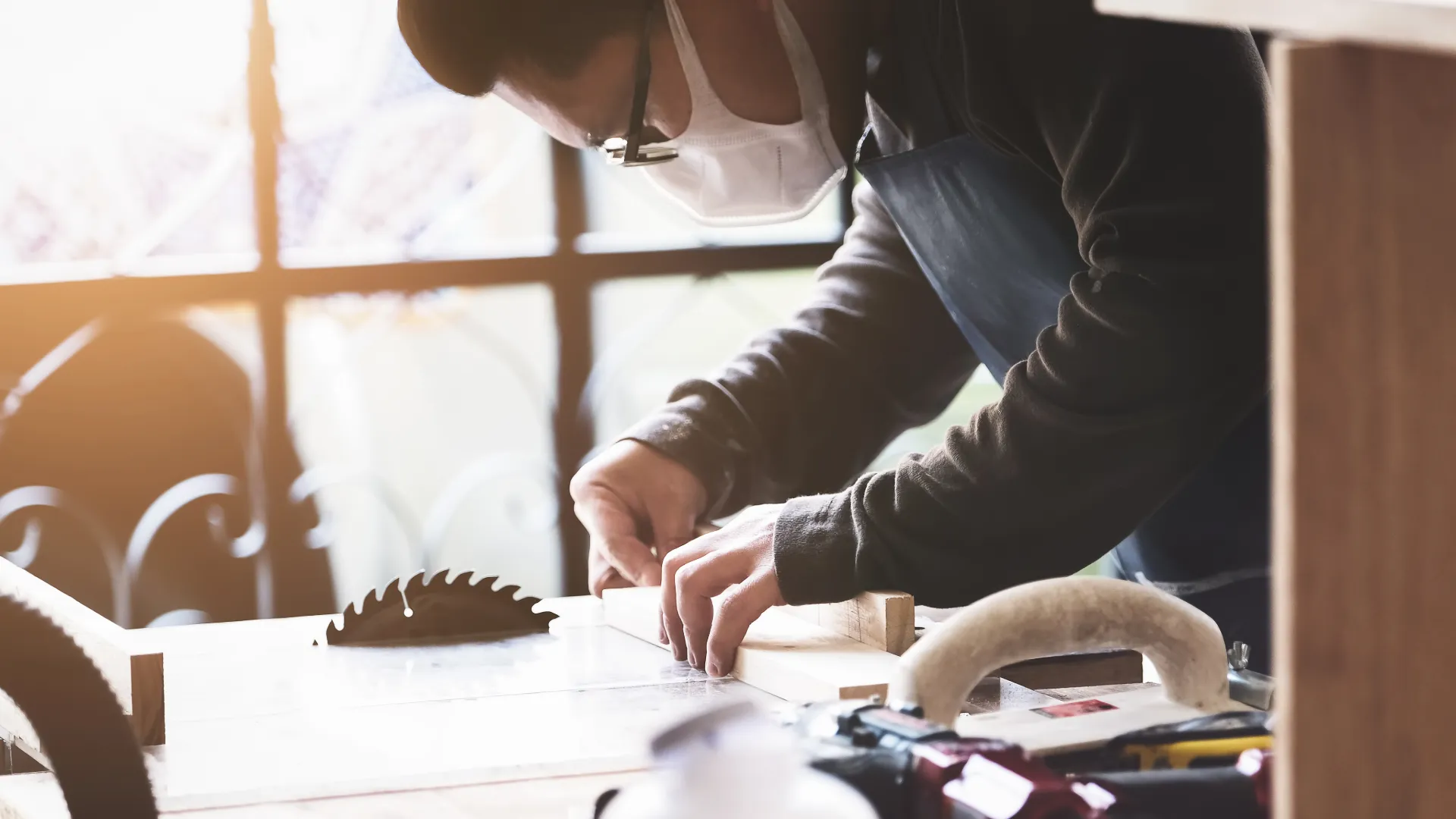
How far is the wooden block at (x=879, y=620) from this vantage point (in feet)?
3.33

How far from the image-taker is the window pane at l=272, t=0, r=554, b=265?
2449 mm

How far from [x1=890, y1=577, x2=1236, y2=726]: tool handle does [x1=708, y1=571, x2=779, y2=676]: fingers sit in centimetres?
42

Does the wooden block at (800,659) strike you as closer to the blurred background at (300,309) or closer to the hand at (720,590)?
the hand at (720,590)

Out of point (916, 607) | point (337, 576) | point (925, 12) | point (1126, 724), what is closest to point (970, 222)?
point (925, 12)

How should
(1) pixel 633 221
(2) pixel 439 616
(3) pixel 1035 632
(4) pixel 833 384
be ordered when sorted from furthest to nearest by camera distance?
1. (1) pixel 633 221
2. (4) pixel 833 384
3. (2) pixel 439 616
4. (3) pixel 1035 632

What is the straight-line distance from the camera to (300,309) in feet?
8.06

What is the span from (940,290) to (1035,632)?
0.92 meters

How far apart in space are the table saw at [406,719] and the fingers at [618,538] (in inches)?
3.7

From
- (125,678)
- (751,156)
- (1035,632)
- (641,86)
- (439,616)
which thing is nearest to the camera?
(1035,632)

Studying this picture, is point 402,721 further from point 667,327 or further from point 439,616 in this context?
point 667,327

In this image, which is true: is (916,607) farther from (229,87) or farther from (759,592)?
(229,87)

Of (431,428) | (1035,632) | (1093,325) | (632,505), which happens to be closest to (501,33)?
(632,505)

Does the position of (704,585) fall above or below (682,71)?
below

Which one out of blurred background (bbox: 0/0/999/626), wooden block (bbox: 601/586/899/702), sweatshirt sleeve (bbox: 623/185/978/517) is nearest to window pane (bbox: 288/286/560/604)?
blurred background (bbox: 0/0/999/626)
